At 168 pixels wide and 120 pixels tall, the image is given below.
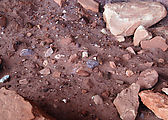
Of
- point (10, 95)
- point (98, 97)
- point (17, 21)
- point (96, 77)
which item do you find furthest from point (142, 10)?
point (10, 95)

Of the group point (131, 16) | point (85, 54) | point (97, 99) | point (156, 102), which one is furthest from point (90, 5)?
point (156, 102)

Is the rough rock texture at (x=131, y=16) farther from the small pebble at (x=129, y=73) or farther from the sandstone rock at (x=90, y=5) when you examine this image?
Result: the small pebble at (x=129, y=73)

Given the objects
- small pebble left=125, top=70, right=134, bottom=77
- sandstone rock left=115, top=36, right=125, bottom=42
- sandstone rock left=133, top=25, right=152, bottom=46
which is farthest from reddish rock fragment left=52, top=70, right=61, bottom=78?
sandstone rock left=133, top=25, right=152, bottom=46

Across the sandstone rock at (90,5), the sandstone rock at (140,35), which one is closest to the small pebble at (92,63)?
the sandstone rock at (140,35)

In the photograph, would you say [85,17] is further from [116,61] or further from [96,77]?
[96,77]

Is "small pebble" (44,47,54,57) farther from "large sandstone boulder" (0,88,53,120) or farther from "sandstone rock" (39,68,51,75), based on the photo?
"large sandstone boulder" (0,88,53,120)

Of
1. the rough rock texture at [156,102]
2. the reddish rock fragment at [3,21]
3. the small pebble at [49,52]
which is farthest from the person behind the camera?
Result: the reddish rock fragment at [3,21]

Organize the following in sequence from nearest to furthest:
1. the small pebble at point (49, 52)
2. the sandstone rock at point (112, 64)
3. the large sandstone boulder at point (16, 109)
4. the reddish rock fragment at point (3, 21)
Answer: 1. the large sandstone boulder at point (16, 109)
2. the sandstone rock at point (112, 64)
3. the small pebble at point (49, 52)
4. the reddish rock fragment at point (3, 21)
